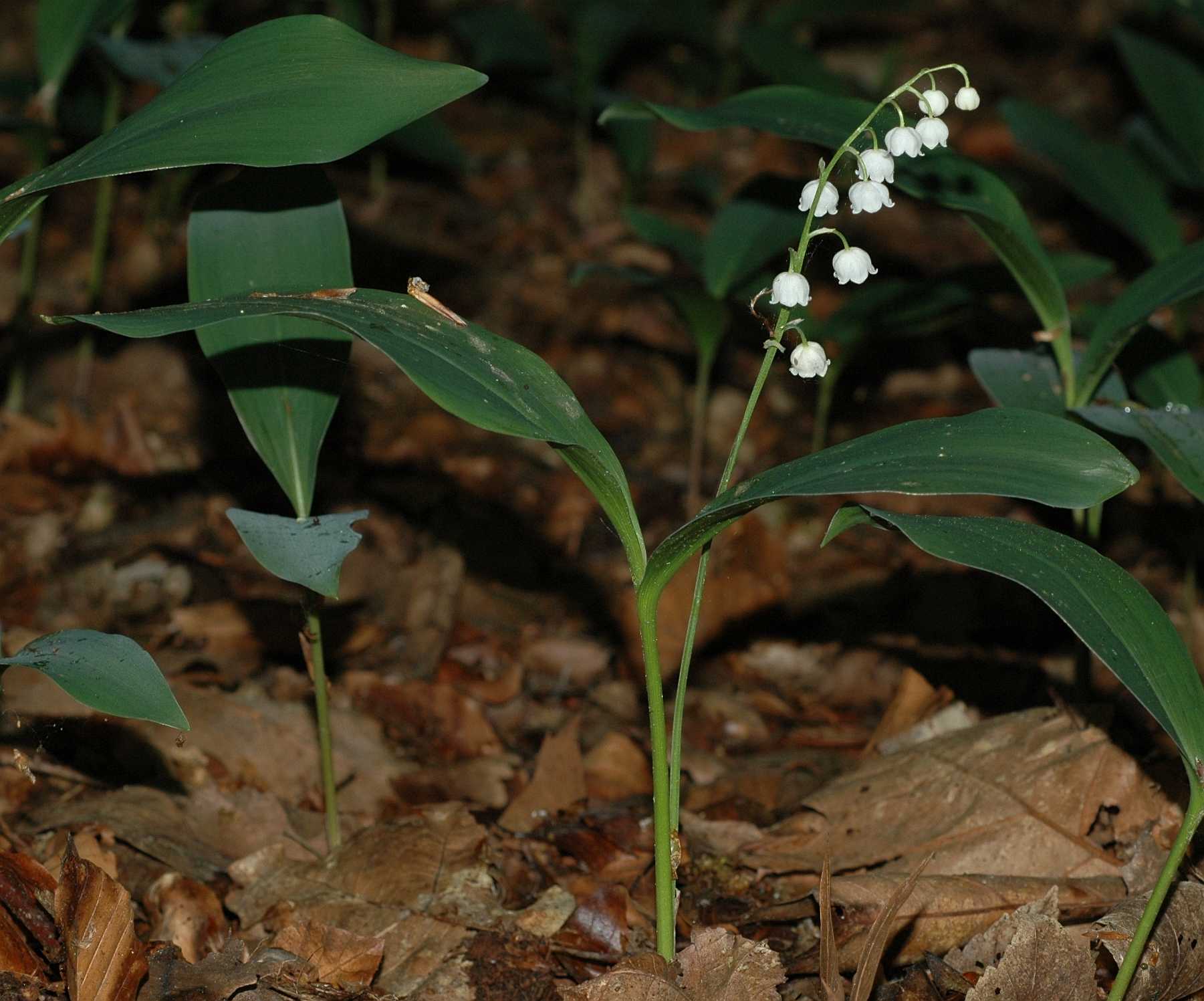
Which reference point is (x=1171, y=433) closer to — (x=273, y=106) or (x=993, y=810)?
(x=993, y=810)

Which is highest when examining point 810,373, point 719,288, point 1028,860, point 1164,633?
point 810,373

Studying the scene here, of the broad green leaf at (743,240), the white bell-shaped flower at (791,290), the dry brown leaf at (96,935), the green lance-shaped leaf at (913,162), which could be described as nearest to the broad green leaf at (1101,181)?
the broad green leaf at (743,240)

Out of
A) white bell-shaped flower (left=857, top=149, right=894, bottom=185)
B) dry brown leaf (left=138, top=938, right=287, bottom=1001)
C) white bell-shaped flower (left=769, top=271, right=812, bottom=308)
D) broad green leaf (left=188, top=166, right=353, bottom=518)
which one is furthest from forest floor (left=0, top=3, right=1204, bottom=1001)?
white bell-shaped flower (left=857, top=149, right=894, bottom=185)

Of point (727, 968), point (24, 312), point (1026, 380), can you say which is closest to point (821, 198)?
point (1026, 380)

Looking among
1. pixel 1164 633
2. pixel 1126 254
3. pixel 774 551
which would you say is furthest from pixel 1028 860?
pixel 1126 254

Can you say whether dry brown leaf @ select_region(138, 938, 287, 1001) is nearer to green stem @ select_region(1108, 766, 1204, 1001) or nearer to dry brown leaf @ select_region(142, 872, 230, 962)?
dry brown leaf @ select_region(142, 872, 230, 962)

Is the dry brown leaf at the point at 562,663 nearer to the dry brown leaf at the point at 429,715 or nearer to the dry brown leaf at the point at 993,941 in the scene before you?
the dry brown leaf at the point at 429,715

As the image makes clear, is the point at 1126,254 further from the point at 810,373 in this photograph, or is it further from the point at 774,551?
the point at 810,373
